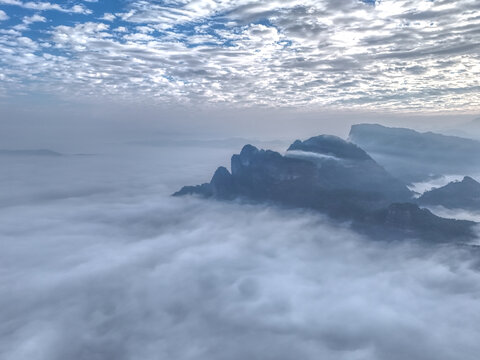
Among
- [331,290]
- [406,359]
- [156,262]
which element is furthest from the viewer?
[156,262]

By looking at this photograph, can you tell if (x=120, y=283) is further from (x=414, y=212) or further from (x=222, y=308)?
(x=414, y=212)

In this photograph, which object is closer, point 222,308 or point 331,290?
point 222,308

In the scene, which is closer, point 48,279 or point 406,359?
point 406,359

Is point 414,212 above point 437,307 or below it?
above

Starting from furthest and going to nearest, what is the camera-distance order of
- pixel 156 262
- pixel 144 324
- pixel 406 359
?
pixel 156 262 < pixel 144 324 < pixel 406 359

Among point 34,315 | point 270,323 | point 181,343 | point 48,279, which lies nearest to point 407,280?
point 270,323

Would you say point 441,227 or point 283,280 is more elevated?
point 441,227

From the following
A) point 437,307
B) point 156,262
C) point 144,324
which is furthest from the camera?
point 156,262

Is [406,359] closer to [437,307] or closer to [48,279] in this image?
[437,307]

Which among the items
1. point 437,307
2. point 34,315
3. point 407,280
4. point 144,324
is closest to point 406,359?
point 437,307
